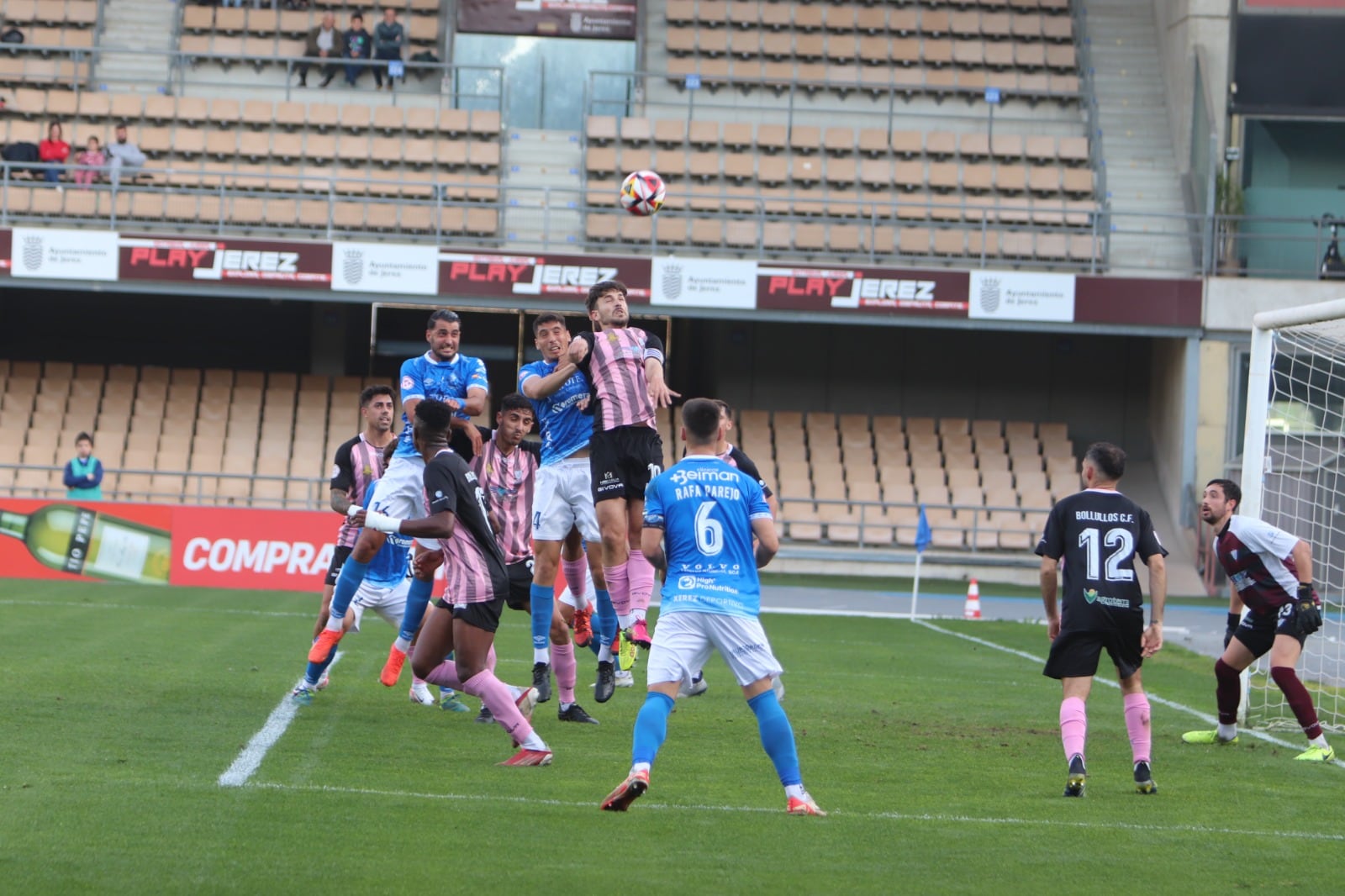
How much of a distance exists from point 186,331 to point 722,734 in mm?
23947

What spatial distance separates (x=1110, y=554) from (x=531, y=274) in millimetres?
19075

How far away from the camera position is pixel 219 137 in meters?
29.1

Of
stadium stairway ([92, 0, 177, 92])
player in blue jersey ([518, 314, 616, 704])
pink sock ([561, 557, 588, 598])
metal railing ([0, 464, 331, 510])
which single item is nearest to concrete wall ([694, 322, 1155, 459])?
metal railing ([0, 464, 331, 510])

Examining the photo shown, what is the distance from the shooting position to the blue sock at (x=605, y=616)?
10.5 meters

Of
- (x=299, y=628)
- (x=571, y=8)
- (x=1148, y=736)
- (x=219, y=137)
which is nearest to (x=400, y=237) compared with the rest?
(x=219, y=137)

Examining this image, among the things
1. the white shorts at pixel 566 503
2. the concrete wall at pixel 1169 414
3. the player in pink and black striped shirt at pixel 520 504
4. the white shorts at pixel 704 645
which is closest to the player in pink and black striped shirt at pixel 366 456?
the player in pink and black striped shirt at pixel 520 504

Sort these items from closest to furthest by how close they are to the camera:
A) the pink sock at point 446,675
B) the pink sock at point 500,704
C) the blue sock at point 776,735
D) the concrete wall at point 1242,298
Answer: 1. the blue sock at point 776,735
2. the pink sock at point 500,704
3. the pink sock at point 446,675
4. the concrete wall at point 1242,298

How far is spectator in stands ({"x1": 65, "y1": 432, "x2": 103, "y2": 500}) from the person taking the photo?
22.9 m

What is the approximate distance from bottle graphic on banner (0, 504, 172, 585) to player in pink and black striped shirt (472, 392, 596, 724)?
1239 centimetres

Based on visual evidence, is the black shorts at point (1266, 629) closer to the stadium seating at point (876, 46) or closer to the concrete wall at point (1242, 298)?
the concrete wall at point (1242, 298)

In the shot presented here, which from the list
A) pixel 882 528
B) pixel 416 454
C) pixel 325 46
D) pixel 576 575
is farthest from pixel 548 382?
pixel 325 46

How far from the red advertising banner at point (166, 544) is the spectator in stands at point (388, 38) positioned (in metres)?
11.9

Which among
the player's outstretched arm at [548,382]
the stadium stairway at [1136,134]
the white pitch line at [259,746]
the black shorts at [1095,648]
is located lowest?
the white pitch line at [259,746]

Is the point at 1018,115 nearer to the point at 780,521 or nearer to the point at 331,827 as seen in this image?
the point at 780,521
